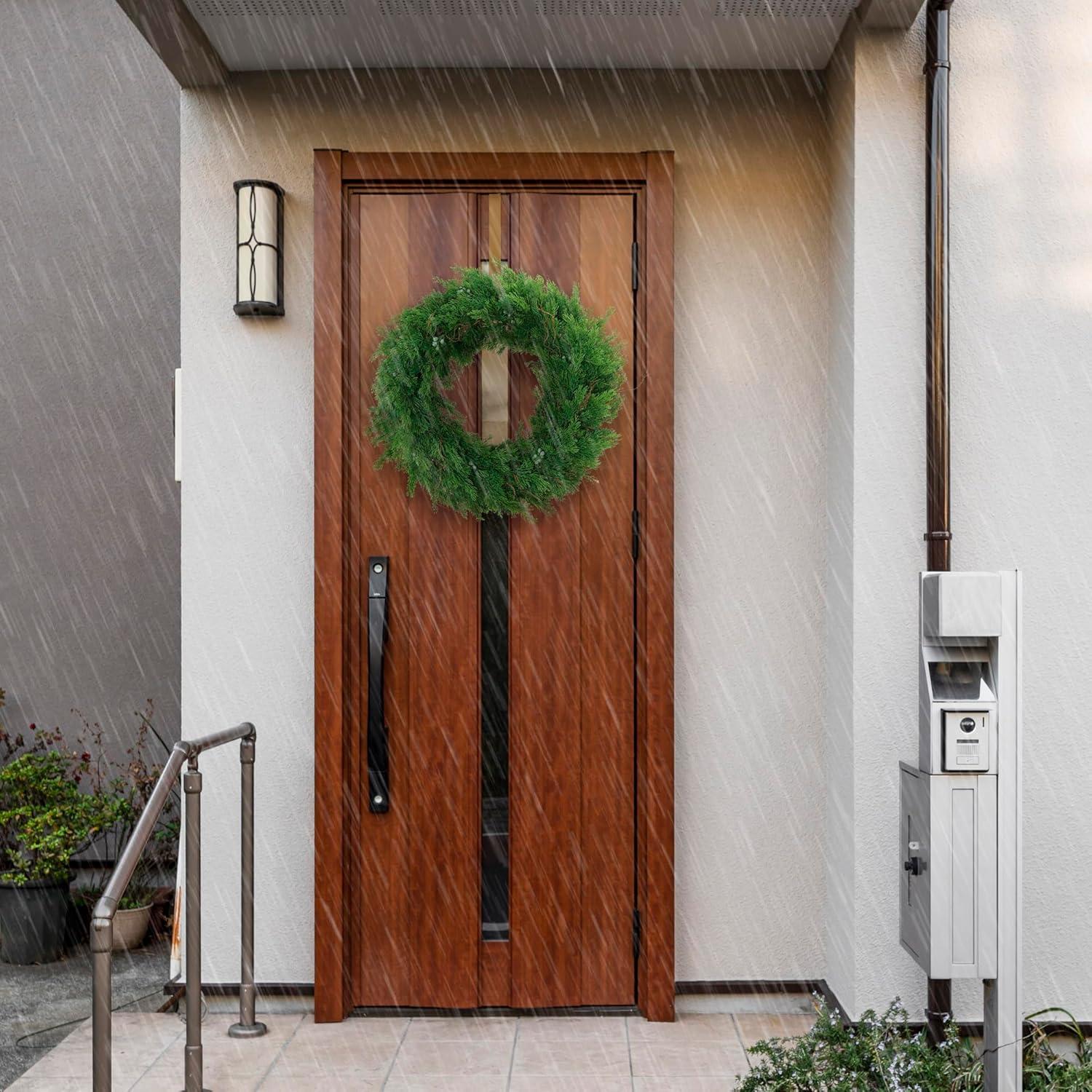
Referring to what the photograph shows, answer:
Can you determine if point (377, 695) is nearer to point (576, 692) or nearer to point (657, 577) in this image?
point (576, 692)

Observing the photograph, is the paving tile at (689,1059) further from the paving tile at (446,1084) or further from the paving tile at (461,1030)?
the paving tile at (461,1030)

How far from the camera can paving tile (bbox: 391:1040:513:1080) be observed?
3.05 meters

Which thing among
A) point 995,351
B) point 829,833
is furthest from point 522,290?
point 829,833

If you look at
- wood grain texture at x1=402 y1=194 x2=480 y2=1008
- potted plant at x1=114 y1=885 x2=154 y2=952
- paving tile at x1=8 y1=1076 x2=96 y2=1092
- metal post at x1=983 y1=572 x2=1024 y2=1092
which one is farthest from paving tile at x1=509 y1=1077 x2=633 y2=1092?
potted plant at x1=114 y1=885 x2=154 y2=952

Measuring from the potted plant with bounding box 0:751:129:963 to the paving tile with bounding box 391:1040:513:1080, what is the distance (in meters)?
1.72

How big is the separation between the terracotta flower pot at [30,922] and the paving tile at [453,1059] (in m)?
1.79

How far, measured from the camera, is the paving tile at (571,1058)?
305cm

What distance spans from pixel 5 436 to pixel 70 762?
1.51 m

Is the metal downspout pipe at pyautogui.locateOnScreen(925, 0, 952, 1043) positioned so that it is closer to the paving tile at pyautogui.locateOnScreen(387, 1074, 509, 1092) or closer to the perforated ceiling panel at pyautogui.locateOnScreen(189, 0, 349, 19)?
the perforated ceiling panel at pyautogui.locateOnScreen(189, 0, 349, 19)

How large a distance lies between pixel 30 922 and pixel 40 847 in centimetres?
34

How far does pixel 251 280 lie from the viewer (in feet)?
11.3

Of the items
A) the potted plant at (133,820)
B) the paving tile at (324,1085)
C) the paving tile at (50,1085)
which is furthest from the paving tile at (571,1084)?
the potted plant at (133,820)

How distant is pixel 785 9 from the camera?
312cm

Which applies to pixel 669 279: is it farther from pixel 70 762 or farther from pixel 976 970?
pixel 70 762
